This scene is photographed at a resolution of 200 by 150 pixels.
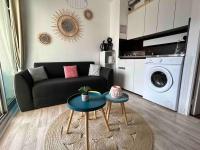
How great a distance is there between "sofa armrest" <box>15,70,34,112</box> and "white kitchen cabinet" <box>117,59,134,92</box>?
2.22 metres

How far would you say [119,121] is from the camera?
70.7 inches

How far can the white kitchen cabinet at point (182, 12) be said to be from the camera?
1969 millimetres

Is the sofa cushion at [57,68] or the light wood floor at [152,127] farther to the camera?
the sofa cushion at [57,68]

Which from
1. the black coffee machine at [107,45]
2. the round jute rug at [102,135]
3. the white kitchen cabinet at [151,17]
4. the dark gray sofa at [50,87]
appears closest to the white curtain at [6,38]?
the dark gray sofa at [50,87]

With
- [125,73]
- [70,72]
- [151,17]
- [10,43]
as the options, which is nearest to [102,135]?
[70,72]

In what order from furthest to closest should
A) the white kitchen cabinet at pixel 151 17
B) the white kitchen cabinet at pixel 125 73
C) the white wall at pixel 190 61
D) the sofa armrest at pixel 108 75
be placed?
1. the white kitchen cabinet at pixel 125 73
2. the sofa armrest at pixel 108 75
3. the white kitchen cabinet at pixel 151 17
4. the white wall at pixel 190 61

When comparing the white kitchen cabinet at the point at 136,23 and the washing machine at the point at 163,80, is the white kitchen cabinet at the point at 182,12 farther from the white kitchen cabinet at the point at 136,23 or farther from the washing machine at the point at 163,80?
the white kitchen cabinet at the point at 136,23

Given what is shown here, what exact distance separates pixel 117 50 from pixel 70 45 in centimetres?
133

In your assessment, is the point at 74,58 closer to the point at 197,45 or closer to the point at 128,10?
the point at 128,10

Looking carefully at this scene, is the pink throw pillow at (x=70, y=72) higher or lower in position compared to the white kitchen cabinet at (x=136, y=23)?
lower

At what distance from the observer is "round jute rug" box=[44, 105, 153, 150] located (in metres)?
1.29

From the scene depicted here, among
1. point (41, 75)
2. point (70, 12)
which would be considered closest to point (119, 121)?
point (41, 75)

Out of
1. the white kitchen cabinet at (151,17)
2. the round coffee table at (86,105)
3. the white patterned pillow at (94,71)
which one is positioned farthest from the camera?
the white patterned pillow at (94,71)

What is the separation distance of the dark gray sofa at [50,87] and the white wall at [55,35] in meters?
0.34
